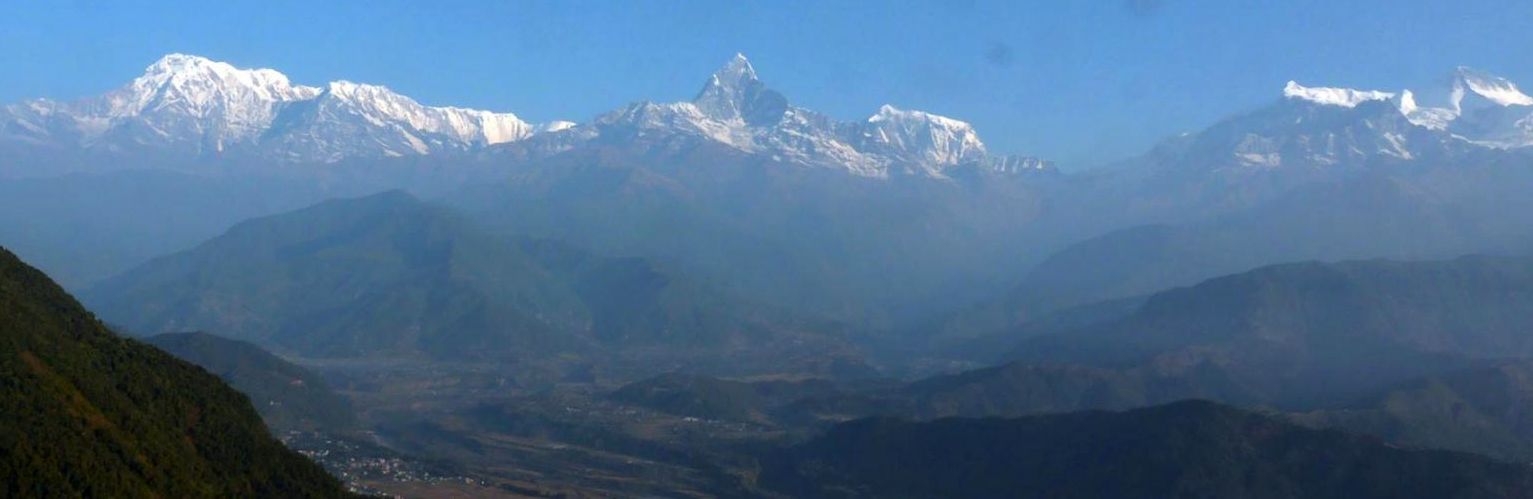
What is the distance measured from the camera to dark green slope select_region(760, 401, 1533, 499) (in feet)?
493

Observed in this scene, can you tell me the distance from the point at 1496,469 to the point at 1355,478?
459 inches

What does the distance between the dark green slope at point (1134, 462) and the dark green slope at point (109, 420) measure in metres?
84.9

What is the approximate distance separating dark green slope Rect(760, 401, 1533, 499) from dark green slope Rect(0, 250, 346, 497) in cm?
8488

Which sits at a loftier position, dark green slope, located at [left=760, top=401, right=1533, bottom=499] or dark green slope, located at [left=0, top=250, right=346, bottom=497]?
dark green slope, located at [left=760, top=401, right=1533, bottom=499]

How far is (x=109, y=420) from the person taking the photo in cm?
8888

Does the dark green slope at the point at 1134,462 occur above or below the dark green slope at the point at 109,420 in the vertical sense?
above

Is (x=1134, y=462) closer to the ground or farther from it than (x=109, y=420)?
farther from it

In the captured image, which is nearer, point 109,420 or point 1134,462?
point 109,420

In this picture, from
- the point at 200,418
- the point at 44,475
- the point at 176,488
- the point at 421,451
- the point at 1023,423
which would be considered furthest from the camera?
the point at 421,451

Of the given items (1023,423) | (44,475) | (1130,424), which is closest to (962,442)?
(1023,423)

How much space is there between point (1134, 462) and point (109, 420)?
103194 mm

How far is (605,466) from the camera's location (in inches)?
7643

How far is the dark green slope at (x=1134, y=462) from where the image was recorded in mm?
150250

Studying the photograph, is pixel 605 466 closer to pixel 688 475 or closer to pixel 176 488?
pixel 688 475
